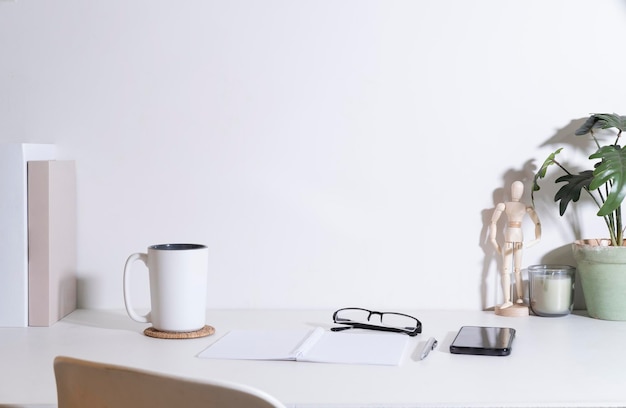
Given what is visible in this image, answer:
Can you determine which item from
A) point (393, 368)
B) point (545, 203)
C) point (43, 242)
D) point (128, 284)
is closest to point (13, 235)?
point (43, 242)

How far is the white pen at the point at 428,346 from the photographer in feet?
3.94

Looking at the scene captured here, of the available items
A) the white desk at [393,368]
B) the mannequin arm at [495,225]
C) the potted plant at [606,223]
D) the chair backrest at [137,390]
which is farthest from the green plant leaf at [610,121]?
the chair backrest at [137,390]

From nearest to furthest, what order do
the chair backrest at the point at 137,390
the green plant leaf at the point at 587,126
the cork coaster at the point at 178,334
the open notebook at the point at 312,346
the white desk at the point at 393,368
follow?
1. the chair backrest at the point at 137,390
2. the white desk at the point at 393,368
3. the open notebook at the point at 312,346
4. the cork coaster at the point at 178,334
5. the green plant leaf at the point at 587,126

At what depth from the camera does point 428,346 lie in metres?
1.25

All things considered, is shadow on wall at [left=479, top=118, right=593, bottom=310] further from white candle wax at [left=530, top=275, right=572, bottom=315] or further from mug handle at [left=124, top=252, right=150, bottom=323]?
mug handle at [left=124, top=252, right=150, bottom=323]

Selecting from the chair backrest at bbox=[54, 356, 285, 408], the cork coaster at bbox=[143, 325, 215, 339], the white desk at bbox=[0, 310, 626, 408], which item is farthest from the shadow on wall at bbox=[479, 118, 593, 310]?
the chair backrest at bbox=[54, 356, 285, 408]

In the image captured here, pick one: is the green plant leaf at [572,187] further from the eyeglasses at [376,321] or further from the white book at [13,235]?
the white book at [13,235]

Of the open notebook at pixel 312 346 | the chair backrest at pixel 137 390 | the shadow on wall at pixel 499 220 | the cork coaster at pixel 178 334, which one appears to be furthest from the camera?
the shadow on wall at pixel 499 220

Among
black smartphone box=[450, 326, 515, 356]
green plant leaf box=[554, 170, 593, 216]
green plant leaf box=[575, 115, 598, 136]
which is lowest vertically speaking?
black smartphone box=[450, 326, 515, 356]

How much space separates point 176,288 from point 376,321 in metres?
0.36

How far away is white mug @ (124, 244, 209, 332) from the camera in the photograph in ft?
4.43

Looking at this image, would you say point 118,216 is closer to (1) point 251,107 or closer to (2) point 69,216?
(2) point 69,216

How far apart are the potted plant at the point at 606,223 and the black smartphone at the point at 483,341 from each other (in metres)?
0.21

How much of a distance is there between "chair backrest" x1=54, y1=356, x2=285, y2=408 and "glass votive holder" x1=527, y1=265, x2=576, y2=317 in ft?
2.69
